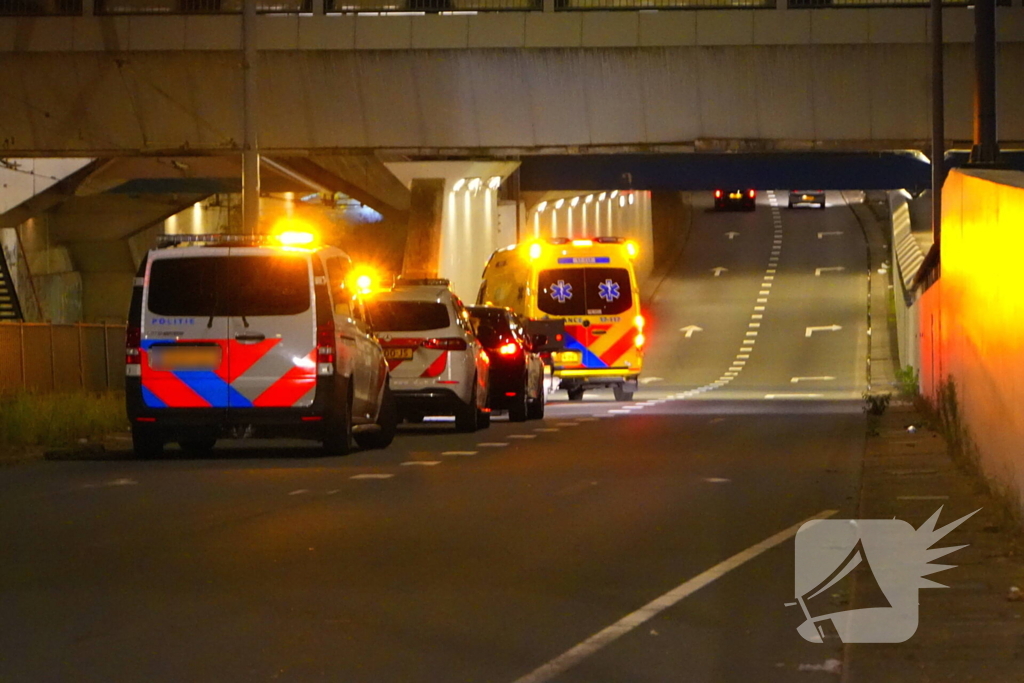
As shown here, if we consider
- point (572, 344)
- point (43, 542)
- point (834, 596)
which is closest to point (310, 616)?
point (834, 596)

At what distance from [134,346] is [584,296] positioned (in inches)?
572

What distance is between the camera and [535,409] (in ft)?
79.5

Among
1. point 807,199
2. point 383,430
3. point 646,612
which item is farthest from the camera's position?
point 807,199

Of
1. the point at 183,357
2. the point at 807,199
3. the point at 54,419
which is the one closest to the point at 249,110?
the point at 54,419

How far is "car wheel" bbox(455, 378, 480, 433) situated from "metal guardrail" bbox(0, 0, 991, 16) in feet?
42.8

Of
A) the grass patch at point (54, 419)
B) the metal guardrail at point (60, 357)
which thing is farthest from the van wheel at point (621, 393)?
the grass patch at point (54, 419)

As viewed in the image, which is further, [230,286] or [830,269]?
[830,269]

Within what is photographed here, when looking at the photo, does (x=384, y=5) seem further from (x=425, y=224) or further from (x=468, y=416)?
(x=468, y=416)

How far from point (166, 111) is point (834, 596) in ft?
87.5

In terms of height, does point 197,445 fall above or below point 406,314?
below

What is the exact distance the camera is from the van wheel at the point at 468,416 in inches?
790

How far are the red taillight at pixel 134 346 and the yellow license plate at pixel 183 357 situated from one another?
0.44ft

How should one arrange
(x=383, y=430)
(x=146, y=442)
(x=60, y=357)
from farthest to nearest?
(x=60, y=357), (x=383, y=430), (x=146, y=442)

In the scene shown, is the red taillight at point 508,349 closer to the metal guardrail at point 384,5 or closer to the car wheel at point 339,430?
the car wheel at point 339,430
